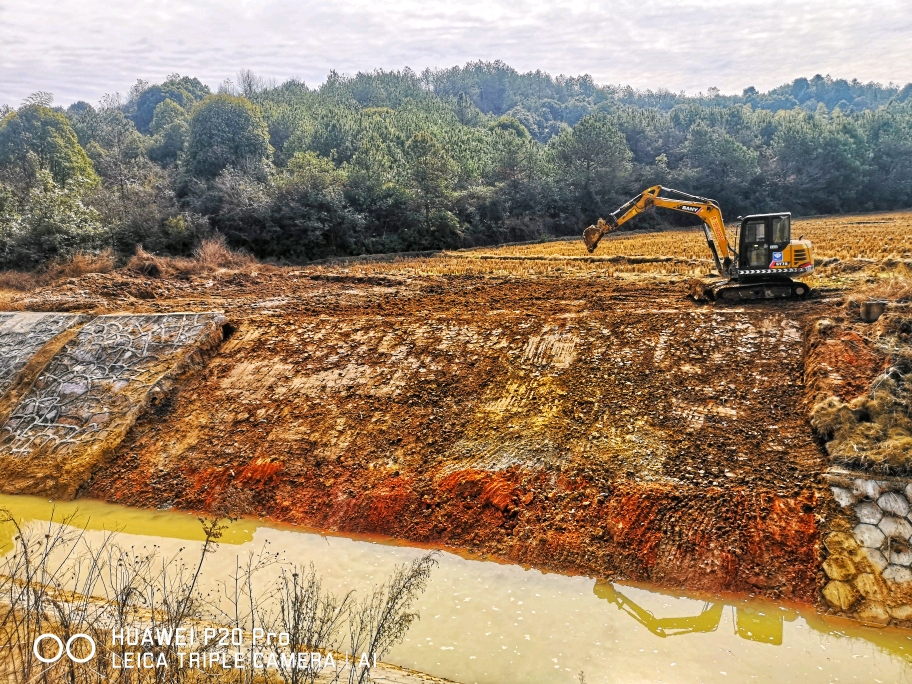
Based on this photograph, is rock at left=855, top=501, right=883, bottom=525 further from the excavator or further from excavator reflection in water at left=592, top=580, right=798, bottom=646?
the excavator

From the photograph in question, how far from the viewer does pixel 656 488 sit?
968 cm

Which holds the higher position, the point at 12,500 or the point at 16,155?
the point at 16,155

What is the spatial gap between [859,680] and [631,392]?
5629mm

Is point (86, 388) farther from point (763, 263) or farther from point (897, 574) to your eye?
point (763, 263)

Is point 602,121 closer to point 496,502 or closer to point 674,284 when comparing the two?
point 674,284

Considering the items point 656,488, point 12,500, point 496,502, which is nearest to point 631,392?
point 656,488

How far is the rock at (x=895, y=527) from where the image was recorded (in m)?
8.33

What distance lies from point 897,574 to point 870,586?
40cm

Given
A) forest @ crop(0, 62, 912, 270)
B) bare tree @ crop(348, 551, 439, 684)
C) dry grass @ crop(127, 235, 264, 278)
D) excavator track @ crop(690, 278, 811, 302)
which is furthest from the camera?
forest @ crop(0, 62, 912, 270)

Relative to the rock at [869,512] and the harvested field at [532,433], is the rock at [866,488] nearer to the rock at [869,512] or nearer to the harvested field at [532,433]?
the rock at [869,512]

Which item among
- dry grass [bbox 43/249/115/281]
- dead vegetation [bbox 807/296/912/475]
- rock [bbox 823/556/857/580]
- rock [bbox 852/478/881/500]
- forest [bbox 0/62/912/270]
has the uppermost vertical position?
forest [bbox 0/62/912/270]

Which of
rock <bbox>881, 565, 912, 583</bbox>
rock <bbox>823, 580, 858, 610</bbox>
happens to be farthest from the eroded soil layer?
rock <bbox>881, 565, 912, 583</bbox>

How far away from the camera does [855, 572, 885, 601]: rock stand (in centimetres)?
795

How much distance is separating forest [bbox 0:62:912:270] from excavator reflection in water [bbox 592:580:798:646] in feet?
85.9
